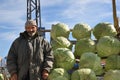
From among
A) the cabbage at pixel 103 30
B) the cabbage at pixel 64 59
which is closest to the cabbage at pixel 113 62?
the cabbage at pixel 64 59

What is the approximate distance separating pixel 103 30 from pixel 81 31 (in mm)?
533

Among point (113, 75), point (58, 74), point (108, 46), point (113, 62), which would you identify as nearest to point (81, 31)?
point (108, 46)

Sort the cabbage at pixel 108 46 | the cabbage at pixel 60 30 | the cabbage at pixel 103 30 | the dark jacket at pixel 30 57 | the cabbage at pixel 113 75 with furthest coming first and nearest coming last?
the cabbage at pixel 60 30 < the cabbage at pixel 103 30 < the cabbage at pixel 108 46 < the dark jacket at pixel 30 57 < the cabbage at pixel 113 75

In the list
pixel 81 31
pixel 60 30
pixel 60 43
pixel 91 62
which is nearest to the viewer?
pixel 91 62

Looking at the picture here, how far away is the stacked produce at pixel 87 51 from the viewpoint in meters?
6.00

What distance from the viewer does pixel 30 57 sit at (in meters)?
5.78

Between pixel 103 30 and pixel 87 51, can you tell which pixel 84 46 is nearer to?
pixel 87 51

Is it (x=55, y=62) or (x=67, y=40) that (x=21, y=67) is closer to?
(x=55, y=62)

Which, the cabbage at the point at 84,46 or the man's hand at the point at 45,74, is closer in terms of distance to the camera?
the man's hand at the point at 45,74

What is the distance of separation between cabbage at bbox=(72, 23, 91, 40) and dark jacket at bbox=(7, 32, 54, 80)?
134cm

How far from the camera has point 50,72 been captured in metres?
6.05

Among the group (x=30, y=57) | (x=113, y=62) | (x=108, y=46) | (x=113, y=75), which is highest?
(x=108, y=46)

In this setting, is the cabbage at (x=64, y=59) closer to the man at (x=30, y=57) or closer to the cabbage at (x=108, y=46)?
the man at (x=30, y=57)

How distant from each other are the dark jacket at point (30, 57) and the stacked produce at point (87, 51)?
31 centimetres
